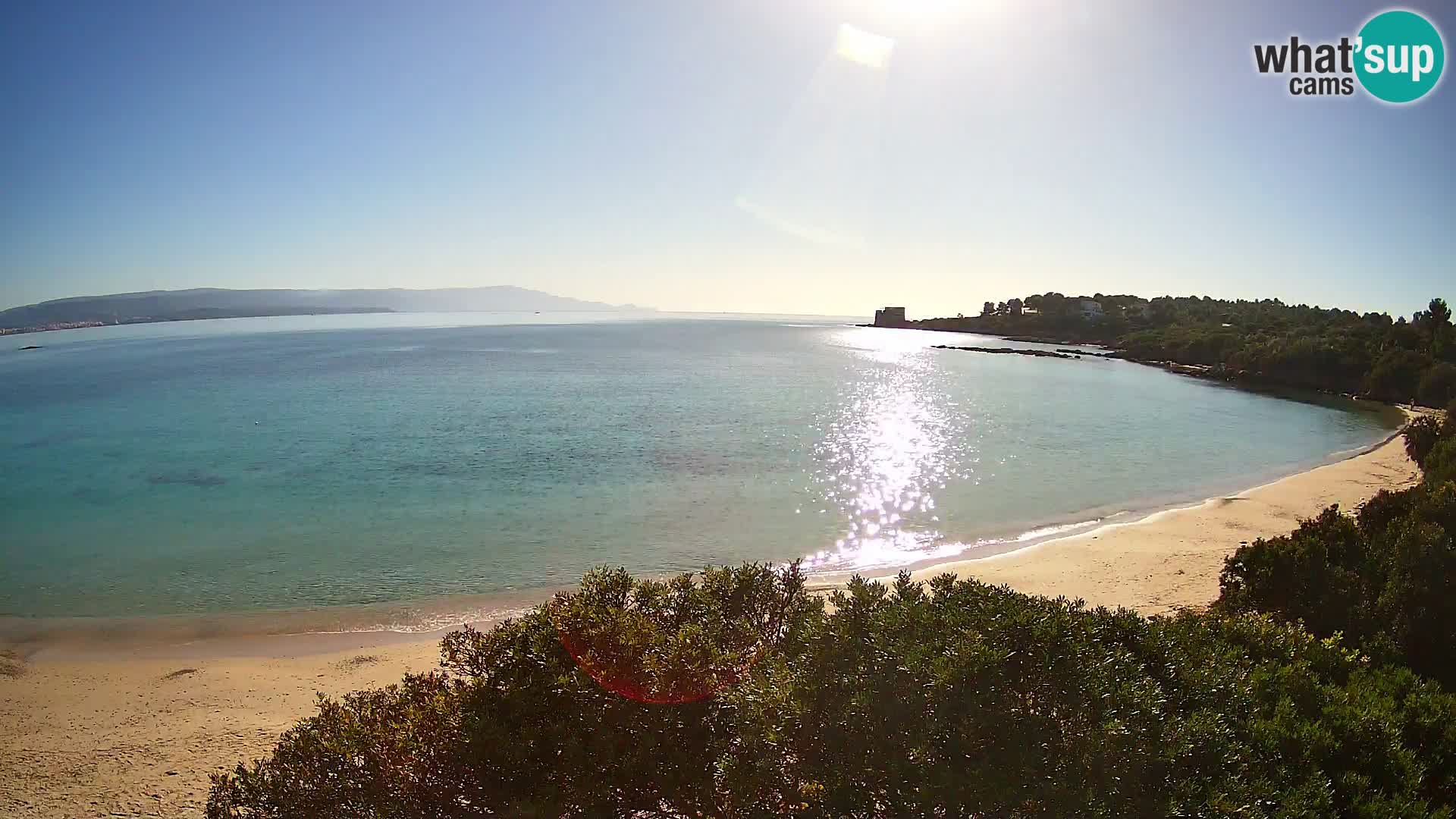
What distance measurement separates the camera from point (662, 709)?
5371mm

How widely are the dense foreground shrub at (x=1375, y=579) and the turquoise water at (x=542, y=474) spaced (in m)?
7.91

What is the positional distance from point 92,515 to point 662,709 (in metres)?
24.5

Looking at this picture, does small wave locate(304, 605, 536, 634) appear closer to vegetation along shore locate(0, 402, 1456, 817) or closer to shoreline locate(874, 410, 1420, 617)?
vegetation along shore locate(0, 402, 1456, 817)

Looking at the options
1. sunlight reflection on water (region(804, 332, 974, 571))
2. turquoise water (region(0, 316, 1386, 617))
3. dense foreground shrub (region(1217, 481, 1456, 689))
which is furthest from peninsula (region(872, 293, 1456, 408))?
dense foreground shrub (region(1217, 481, 1456, 689))

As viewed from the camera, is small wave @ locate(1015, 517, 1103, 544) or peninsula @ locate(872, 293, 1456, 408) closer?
small wave @ locate(1015, 517, 1103, 544)

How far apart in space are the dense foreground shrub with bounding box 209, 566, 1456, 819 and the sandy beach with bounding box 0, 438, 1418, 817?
14.7 feet

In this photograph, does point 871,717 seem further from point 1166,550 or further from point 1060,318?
point 1060,318

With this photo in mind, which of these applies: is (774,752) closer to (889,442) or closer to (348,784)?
(348,784)

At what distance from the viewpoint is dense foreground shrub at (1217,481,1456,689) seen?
782 cm

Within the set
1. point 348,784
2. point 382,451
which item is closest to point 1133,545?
point 348,784

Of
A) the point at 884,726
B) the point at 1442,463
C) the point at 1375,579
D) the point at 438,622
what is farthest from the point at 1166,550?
the point at 438,622

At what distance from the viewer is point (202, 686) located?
11.1m

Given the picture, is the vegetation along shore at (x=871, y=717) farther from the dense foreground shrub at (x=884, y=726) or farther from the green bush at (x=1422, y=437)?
the green bush at (x=1422, y=437)

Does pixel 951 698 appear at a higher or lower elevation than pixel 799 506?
higher
